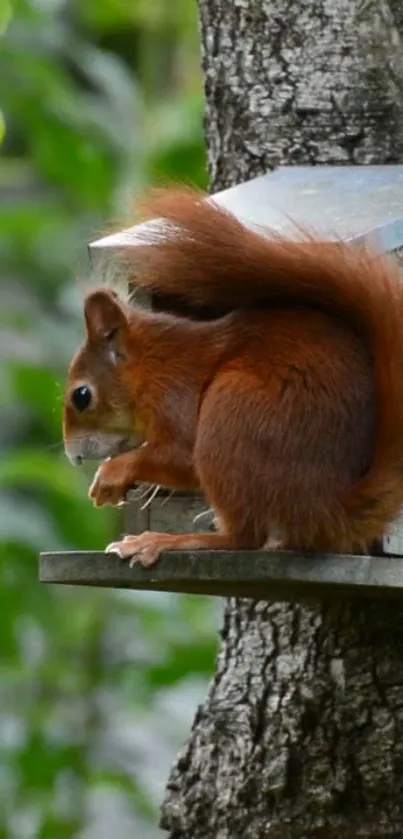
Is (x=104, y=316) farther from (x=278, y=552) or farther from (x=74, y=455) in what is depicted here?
(x=278, y=552)

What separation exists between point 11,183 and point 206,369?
2408 millimetres

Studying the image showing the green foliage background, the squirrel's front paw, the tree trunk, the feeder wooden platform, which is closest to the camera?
the feeder wooden platform

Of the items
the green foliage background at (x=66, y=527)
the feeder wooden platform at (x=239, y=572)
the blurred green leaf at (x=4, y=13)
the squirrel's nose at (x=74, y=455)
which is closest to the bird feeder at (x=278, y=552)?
Result: the feeder wooden platform at (x=239, y=572)

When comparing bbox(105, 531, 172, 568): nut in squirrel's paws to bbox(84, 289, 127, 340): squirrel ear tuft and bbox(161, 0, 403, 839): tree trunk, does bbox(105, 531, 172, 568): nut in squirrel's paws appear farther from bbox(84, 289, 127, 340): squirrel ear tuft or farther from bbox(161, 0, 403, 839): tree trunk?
bbox(161, 0, 403, 839): tree trunk

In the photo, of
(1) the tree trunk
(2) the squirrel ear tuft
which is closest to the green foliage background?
(1) the tree trunk

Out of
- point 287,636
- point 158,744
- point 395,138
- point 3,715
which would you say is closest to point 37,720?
point 3,715

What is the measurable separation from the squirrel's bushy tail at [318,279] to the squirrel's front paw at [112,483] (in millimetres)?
226

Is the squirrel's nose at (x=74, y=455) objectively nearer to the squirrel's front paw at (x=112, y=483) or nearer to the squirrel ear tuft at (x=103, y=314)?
the squirrel's front paw at (x=112, y=483)

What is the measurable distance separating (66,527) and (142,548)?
1302 mm

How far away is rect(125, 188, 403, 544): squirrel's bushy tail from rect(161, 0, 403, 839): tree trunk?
0.47 meters

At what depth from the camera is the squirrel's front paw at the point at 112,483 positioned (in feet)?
7.51

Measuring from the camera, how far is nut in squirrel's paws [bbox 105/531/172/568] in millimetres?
2234

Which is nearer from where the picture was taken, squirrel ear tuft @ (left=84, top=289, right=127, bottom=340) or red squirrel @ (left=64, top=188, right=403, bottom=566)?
red squirrel @ (left=64, top=188, right=403, bottom=566)

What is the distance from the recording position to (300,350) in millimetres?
2221
